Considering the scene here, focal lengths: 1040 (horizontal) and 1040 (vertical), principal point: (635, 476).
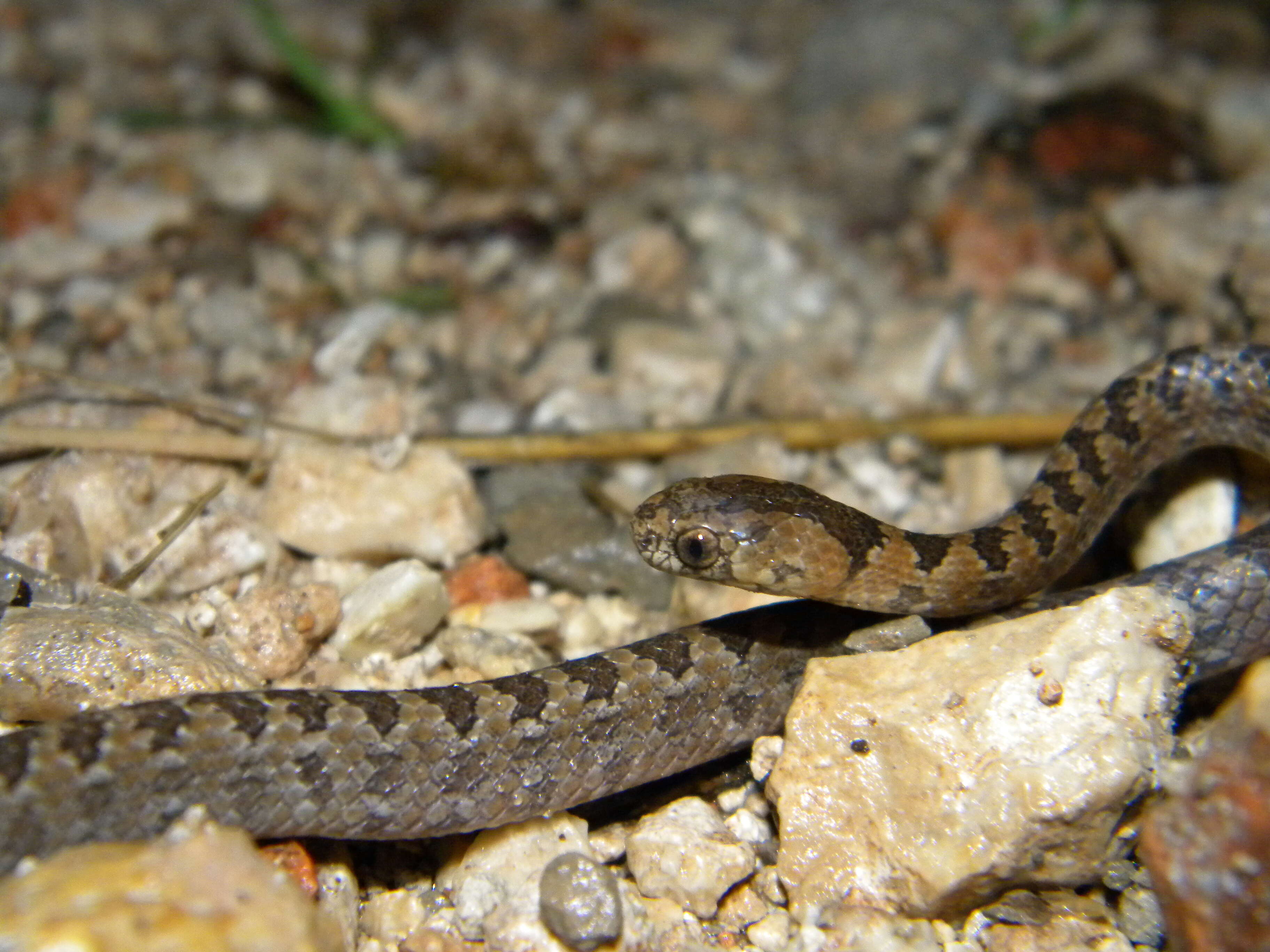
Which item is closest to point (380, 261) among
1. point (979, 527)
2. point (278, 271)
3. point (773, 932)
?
point (278, 271)

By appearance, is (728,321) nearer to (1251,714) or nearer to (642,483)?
(642,483)

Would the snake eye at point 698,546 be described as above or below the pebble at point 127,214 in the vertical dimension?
above

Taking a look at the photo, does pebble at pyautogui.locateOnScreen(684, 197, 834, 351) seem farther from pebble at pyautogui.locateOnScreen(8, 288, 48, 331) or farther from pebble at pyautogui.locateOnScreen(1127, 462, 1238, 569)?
pebble at pyautogui.locateOnScreen(8, 288, 48, 331)

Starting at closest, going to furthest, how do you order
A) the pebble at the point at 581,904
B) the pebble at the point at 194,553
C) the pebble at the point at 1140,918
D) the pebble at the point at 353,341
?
the pebble at the point at 581,904 < the pebble at the point at 1140,918 < the pebble at the point at 194,553 < the pebble at the point at 353,341

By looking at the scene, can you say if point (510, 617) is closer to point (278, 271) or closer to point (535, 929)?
point (535, 929)

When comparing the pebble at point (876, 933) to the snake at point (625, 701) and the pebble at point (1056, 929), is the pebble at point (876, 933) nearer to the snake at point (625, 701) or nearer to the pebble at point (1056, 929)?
the pebble at point (1056, 929)

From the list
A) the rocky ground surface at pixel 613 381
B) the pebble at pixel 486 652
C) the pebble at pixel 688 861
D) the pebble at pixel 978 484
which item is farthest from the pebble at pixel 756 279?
the pebble at pixel 688 861

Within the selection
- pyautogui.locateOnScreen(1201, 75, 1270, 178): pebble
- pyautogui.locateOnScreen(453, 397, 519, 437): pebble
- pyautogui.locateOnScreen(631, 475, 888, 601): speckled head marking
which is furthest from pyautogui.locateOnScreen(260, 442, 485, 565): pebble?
pyautogui.locateOnScreen(1201, 75, 1270, 178): pebble
